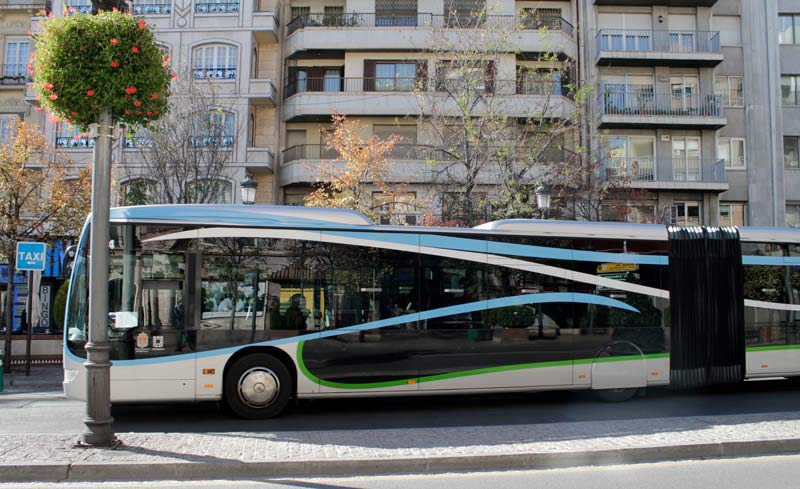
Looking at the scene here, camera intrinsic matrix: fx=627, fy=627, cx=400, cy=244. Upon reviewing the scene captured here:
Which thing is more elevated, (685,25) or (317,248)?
(685,25)

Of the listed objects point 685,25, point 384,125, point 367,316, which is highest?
point 685,25

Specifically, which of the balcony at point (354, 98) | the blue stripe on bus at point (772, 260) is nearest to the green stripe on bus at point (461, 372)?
the blue stripe on bus at point (772, 260)

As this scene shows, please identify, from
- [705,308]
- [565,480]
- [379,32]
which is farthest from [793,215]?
[565,480]

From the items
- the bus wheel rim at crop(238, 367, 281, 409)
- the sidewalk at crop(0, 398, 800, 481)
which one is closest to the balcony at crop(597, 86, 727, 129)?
the sidewalk at crop(0, 398, 800, 481)

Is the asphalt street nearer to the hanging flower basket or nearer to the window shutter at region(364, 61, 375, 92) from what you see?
the hanging flower basket

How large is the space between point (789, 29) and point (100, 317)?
113ft

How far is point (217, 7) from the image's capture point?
94.2ft

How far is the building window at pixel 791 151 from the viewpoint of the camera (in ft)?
99.6

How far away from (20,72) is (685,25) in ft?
104

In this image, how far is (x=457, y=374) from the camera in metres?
10.1

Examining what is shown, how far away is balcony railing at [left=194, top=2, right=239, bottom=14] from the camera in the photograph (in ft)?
93.6

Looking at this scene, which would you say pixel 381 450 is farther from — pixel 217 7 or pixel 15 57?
pixel 15 57

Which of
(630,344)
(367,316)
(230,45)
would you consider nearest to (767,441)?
(630,344)

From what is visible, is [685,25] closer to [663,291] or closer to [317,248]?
[663,291]
